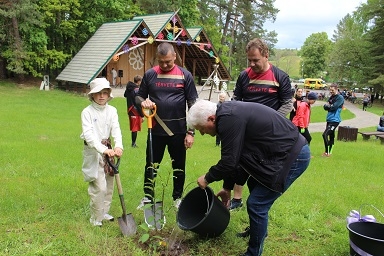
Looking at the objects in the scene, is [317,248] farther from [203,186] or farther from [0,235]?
[0,235]

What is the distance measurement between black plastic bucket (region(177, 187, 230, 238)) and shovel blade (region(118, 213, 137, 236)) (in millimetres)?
527

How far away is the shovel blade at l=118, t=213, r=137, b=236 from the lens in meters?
3.76

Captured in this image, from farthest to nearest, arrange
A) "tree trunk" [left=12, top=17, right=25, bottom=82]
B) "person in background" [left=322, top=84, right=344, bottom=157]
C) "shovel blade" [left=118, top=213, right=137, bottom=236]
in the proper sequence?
"tree trunk" [left=12, top=17, right=25, bottom=82]
"person in background" [left=322, top=84, right=344, bottom=157]
"shovel blade" [left=118, top=213, right=137, bottom=236]

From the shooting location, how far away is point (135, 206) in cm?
457

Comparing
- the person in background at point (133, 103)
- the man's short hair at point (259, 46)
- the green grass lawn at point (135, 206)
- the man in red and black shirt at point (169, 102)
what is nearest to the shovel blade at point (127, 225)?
the green grass lawn at point (135, 206)

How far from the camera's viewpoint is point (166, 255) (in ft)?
11.2

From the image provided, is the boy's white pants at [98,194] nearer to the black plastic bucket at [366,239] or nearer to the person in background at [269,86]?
the person in background at [269,86]

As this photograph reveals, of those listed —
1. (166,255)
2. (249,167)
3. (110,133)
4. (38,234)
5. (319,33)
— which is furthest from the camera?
(319,33)

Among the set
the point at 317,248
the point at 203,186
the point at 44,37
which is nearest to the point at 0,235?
the point at 203,186

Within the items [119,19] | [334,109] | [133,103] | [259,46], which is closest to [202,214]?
[259,46]

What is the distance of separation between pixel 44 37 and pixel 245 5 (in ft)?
86.3

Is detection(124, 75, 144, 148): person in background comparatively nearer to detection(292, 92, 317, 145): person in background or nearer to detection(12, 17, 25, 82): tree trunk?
detection(292, 92, 317, 145): person in background

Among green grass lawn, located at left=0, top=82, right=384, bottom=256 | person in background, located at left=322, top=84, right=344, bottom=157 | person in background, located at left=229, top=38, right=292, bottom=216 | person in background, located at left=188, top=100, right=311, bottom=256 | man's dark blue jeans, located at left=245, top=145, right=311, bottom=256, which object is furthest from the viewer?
person in background, located at left=322, top=84, right=344, bottom=157

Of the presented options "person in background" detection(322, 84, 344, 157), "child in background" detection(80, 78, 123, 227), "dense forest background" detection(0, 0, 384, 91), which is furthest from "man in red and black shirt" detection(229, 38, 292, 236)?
"dense forest background" detection(0, 0, 384, 91)
